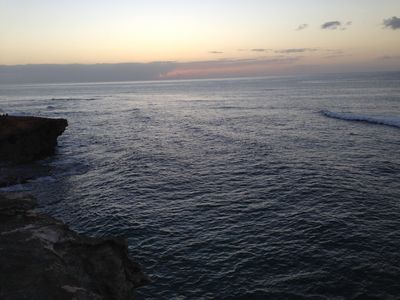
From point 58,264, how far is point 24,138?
109 ft

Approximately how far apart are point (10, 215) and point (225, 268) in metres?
13.4

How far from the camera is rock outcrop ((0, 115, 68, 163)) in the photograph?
4412 centimetres

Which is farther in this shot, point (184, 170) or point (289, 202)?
point (184, 170)

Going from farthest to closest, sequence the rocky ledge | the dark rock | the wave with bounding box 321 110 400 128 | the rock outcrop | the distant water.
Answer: the wave with bounding box 321 110 400 128 < the rock outcrop < the dark rock < the distant water < the rocky ledge

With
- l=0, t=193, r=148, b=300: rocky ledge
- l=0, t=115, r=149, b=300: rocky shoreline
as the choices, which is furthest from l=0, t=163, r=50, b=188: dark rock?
l=0, t=193, r=148, b=300: rocky ledge

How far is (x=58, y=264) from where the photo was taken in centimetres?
1647

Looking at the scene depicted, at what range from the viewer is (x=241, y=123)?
73.6m

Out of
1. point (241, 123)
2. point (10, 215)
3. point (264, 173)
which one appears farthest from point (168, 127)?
point (10, 215)

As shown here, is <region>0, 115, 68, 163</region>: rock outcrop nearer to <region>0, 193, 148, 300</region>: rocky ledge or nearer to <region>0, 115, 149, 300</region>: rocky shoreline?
<region>0, 115, 149, 300</region>: rocky shoreline

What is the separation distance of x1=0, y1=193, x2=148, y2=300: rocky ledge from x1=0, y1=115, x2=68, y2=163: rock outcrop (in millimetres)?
24830

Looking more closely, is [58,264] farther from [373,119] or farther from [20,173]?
[373,119]

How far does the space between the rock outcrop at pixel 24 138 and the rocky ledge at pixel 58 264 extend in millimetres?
24830

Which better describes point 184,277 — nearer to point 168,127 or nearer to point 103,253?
point 103,253

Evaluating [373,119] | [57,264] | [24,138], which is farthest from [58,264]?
[373,119]
